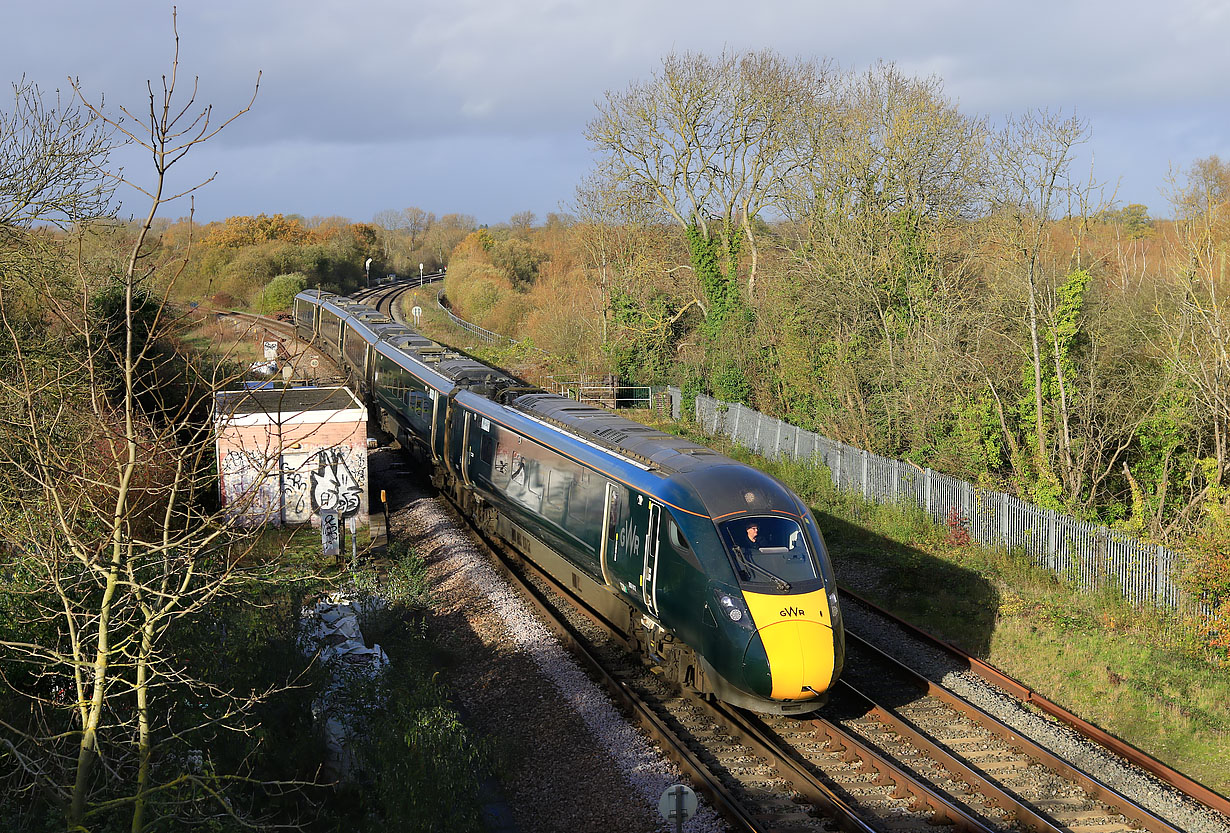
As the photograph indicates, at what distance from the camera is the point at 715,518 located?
1071 centimetres

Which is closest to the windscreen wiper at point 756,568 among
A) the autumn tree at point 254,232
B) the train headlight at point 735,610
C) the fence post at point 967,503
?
the train headlight at point 735,610

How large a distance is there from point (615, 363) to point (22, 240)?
2252 cm

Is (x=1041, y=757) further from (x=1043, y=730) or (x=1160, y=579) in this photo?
(x=1160, y=579)

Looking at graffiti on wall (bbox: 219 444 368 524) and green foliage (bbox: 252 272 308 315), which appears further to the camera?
green foliage (bbox: 252 272 308 315)

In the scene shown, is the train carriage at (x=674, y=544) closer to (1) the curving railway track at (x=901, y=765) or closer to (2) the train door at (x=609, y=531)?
(2) the train door at (x=609, y=531)

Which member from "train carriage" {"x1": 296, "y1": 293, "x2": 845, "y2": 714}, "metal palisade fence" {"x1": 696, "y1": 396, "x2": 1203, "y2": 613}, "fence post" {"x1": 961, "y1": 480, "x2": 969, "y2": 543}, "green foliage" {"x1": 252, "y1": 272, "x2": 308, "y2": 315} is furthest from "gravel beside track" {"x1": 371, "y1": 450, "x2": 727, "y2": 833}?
"green foliage" {"x1": 252, "y1": 272, "x2": 308, "y2": 315}

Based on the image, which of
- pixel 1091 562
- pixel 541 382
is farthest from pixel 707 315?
pixel 1091 562

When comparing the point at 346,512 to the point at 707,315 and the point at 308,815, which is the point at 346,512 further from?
the point at 707,315

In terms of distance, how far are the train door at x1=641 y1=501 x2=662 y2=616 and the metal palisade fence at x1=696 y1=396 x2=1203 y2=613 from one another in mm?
9174

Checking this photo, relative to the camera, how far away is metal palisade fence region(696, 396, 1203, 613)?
15977 millimetres

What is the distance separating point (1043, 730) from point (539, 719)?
605cm

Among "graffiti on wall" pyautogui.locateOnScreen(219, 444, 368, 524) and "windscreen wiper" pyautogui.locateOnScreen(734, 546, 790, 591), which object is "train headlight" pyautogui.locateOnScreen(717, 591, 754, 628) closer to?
"windscreen wiper" pyautogui.locateOnScreen(734, 546, 790, 591)

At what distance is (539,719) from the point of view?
11.7 m

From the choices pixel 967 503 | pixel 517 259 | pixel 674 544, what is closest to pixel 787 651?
pixel 674 544
